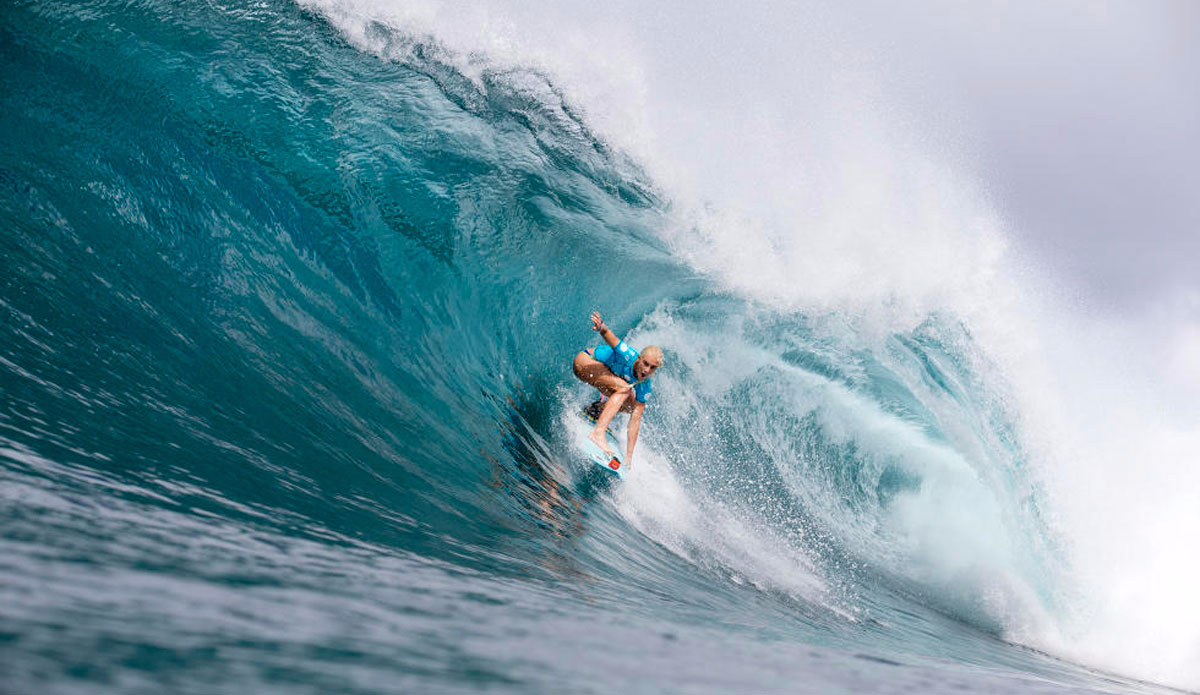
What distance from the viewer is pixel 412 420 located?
15.8 ft

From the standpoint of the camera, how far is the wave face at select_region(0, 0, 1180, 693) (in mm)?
1586

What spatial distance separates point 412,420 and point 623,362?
1809mm

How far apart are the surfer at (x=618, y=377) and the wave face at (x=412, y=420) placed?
0.37 meters

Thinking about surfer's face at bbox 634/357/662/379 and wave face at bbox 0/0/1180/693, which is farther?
surfer's face at bbox 634/357/662/379

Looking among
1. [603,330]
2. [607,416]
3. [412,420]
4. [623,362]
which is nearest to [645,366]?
[623,362]

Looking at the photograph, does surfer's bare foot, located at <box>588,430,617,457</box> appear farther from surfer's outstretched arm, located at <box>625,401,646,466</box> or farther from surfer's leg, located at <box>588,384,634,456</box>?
surfer's outstretched arm, located at <box>625,401,646,466</box>

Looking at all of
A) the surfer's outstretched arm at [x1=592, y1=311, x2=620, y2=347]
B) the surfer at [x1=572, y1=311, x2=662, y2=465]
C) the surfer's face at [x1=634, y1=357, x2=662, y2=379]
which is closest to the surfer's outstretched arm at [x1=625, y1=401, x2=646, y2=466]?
the surfer at [x1=572, y1=311, x2=662, y2=465]

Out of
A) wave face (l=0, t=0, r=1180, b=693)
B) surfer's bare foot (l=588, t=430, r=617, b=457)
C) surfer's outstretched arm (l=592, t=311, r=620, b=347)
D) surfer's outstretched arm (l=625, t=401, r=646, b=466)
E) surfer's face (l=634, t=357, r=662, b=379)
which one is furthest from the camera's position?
surfer's outstretched arm (l=625, t=401, r=646, b=466)

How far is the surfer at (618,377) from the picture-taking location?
18.6ft

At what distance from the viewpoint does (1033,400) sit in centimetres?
966

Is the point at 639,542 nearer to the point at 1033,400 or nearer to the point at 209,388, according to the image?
the point at 209,388

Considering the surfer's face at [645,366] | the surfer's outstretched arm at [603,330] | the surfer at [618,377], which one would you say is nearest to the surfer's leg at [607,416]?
the surfer at [618,377]

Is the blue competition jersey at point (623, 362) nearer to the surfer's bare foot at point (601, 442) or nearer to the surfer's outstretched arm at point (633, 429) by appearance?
the surfer's outstretched arm at point (633, 429)

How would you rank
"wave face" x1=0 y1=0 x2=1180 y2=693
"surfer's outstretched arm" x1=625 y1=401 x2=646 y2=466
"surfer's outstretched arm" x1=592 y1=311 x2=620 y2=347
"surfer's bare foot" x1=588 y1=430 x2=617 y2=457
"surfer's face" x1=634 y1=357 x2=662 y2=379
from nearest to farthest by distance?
1. "wave face" x1=0 y1=0 x2=1180 y2=693
2. "surfer's outstretched arm" x1=592 y1=311 x2=620 y2=347
3. "surfer's face" x1=634 y1=357 x2=662 y2=379
4. "surfer's bare foot" x1=588 y1=430 x2=617 y2=457
5. "surfer's outstretched arm" x1=625 y1=401 x2=646 y2=466
